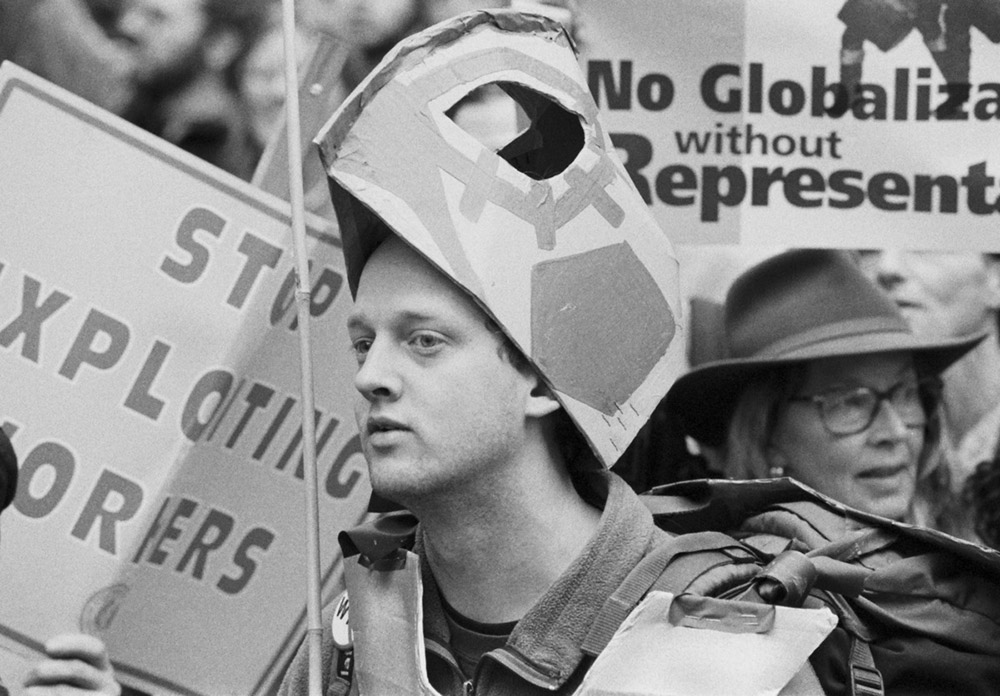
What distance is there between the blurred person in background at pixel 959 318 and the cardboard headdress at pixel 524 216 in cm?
129

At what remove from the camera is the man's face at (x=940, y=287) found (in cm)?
419

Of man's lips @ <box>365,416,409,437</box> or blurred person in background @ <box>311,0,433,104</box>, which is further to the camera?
blurred person in background @ <box>311,0,433,104</box>

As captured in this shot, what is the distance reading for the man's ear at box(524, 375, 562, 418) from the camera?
2920 mm

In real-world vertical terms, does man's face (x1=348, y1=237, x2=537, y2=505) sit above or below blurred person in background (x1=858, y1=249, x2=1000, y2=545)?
below

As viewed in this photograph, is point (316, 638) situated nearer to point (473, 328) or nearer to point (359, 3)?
point (473, 328)

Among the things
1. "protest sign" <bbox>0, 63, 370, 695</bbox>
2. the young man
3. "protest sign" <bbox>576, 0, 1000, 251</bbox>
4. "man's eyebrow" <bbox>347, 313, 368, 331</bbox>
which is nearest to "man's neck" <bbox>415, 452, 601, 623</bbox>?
the young man

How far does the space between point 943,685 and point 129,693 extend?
183 centimetres

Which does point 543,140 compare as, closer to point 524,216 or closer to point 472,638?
point 524,216

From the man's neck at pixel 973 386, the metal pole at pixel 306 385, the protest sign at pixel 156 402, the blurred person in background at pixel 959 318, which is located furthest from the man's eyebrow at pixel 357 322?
the man's neck at pixel 973 386

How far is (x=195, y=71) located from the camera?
159 inches

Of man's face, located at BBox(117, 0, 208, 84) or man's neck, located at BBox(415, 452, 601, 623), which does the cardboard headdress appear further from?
man's face, located at BBox(117, 0, 208, 84)

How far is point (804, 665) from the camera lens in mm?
2754

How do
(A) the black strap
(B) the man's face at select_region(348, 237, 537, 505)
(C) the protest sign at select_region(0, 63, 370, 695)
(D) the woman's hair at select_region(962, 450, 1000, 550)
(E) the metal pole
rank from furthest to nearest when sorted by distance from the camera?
(D) the woman's hair at select_region(962, 450, 1000, 550), (C) the protest sign at select_region(0, 63, 370, 695), (E) the metal pole, (B) the man's face at select_region(348, 237, 537, 505), (A) the black strap

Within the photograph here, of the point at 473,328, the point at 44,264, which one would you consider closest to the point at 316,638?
the point at 473,328
